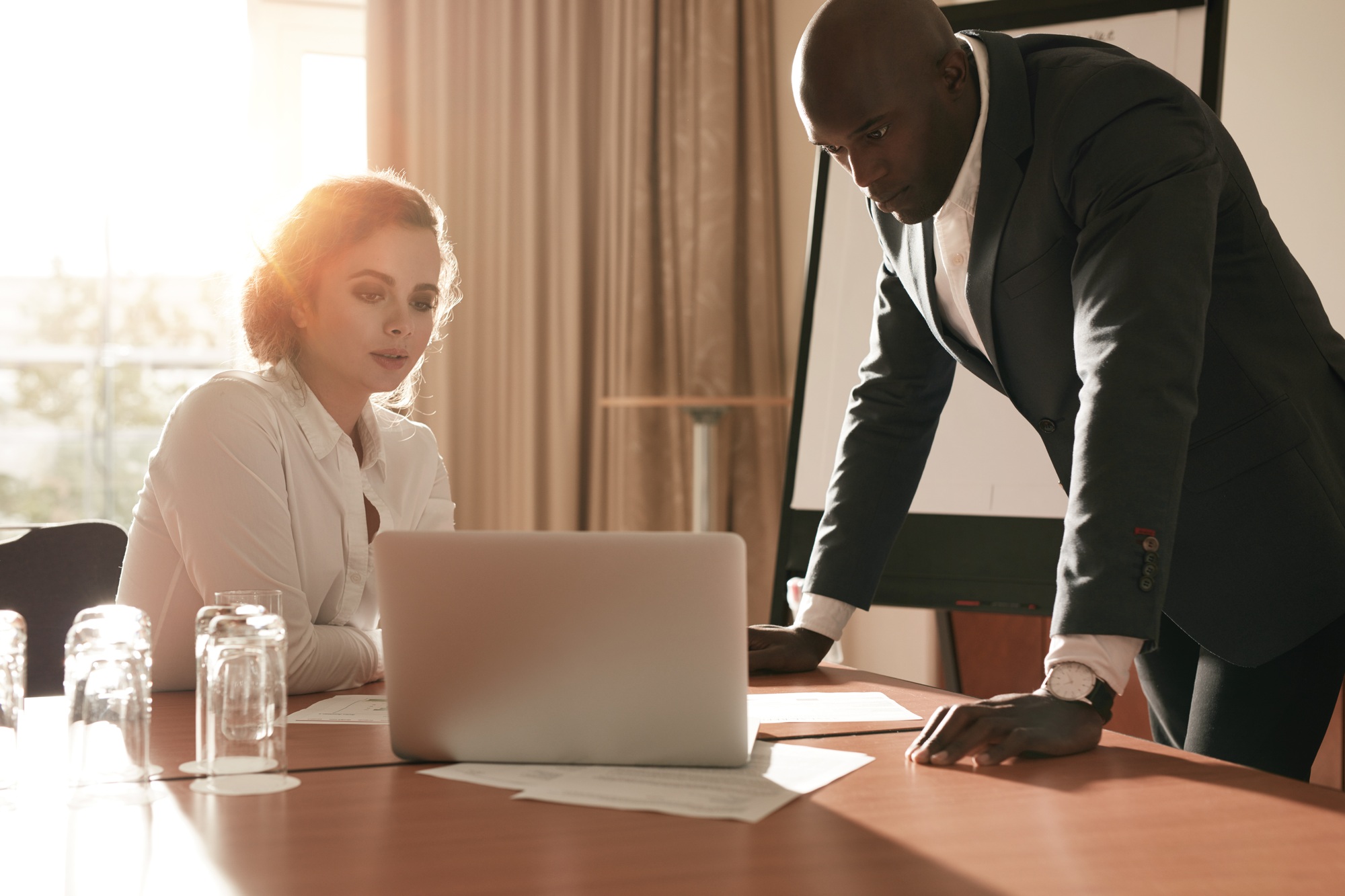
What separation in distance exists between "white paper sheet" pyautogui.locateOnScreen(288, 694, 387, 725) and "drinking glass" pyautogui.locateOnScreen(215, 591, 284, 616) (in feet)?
0.37

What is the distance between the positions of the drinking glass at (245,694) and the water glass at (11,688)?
0.45ft

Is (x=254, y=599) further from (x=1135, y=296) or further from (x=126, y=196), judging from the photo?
(x=126, y=196)

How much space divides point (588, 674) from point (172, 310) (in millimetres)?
2970

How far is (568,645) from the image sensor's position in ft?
2.97

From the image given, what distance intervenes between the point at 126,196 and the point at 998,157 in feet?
9.47

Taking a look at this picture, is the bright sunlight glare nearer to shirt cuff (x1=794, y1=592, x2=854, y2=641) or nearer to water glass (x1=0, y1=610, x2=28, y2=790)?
shirt cuff (x1=794, y1=592, x2=854, y2=641)

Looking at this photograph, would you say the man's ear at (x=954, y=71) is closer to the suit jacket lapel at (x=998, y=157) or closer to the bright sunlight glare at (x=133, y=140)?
the suit jacket lapel at (x=998, y=157)

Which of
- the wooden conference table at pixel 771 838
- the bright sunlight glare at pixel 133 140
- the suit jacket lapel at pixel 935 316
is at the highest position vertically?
the bright sunlight glare at pixel 133 140

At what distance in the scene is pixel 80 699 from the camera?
875 millimetres

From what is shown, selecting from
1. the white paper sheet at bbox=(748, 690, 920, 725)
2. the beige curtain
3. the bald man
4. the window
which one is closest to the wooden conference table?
the white paper sheet at bbox=(748, 690, 920, 725)

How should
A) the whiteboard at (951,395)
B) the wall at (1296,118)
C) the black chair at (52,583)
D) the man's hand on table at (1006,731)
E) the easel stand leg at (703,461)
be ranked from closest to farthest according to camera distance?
1. the man's hand on table at (1006,731)
2. the black chair at (52,583)
3. the wall at (1296,118)
4. the whiteboard at (951,395)
5. the easel stand leg at (703,461)

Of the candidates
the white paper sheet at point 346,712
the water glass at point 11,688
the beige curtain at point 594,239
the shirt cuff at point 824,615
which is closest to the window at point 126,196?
the beige curtain at point 594,239

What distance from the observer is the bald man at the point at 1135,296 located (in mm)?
1088

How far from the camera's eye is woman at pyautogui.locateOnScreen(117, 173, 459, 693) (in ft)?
4.73
